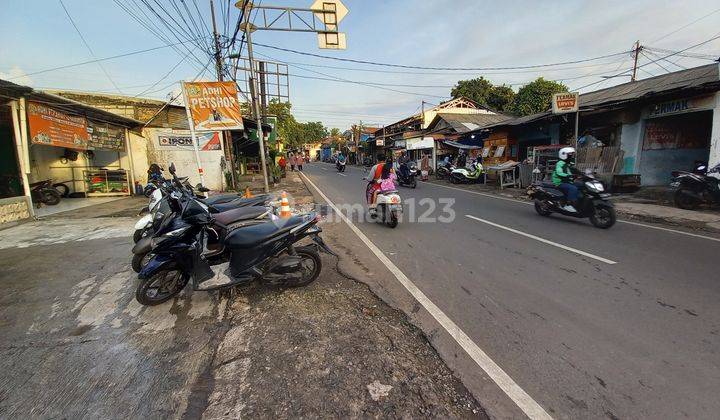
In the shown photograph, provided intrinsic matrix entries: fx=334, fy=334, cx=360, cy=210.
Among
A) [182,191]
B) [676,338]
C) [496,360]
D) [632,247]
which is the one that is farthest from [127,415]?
[632,247]

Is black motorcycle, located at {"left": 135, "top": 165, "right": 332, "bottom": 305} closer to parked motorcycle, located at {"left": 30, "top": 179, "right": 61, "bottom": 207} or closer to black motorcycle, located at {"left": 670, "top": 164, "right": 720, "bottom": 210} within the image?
black motorcycle, located at {"left": 670, "top": 164, "right": 720, "bottom": 210}

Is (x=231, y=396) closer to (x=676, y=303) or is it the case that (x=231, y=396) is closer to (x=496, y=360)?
(x=496, y=360)

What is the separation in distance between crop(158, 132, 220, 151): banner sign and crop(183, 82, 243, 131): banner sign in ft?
12.5

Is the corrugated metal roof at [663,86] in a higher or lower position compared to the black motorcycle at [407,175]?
higher

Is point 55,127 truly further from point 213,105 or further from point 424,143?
point 424,143

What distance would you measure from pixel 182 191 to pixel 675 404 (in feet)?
17.6

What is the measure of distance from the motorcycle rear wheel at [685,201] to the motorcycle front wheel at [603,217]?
353 centimetres

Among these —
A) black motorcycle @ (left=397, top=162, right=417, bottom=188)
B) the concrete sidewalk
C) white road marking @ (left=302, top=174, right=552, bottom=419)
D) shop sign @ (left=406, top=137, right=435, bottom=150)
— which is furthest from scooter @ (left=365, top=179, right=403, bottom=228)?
shop sign @ (left=406, top=137, right=435, bottom=150)

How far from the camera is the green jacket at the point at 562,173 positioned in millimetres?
7723

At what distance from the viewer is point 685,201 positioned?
847 centimetres

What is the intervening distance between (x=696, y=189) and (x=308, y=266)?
32.4 ft

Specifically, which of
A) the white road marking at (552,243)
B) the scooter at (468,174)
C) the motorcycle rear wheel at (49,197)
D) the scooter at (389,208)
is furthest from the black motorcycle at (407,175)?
the motorcycle rear wheel at (49,197)

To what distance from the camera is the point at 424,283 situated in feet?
13.7

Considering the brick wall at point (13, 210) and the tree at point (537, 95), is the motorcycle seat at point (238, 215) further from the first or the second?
the tree at point (537, 95)
